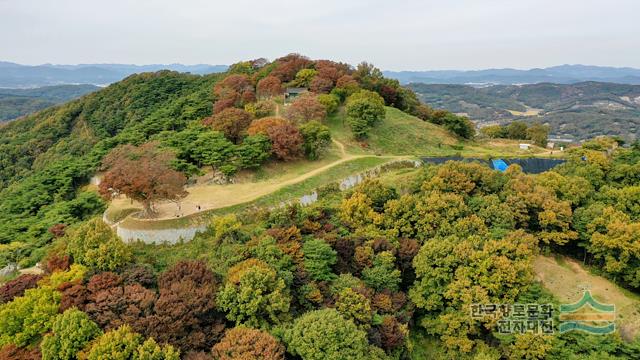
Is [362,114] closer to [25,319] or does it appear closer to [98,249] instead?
[98,249]

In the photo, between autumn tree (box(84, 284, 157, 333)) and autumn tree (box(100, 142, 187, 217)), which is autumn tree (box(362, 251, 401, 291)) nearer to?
autumn tree (box(84, 284, 157, 333))

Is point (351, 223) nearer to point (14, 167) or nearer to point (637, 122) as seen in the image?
point (14, 167)

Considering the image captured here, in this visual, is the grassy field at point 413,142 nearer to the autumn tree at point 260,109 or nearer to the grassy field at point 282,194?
the grassy field at point 282,194

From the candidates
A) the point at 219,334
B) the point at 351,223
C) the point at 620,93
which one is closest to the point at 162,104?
the point at 351,223

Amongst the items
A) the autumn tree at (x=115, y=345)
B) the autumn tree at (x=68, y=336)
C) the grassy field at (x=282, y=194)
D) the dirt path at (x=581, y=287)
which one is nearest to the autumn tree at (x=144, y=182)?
the grassy field at (x=282, y=194)

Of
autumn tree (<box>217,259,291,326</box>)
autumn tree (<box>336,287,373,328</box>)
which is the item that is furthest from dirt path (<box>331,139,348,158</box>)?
autumn tree (<box>217,259,291,326</box>)

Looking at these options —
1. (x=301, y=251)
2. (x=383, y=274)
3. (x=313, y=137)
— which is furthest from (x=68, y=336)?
(x=313, y=137)
